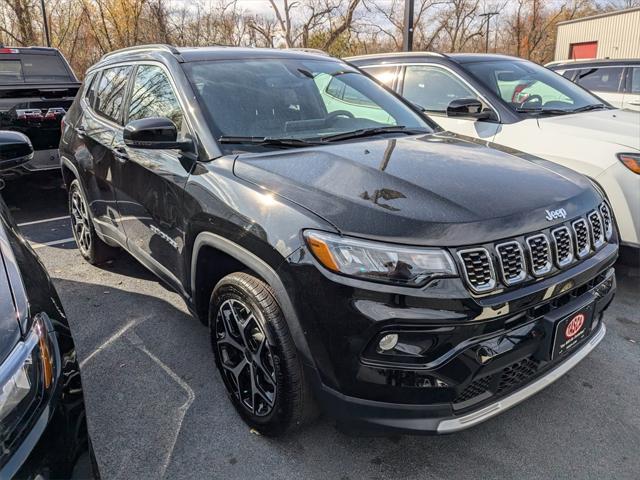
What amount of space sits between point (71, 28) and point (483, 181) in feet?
91.3

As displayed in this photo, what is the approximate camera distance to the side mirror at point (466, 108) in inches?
173

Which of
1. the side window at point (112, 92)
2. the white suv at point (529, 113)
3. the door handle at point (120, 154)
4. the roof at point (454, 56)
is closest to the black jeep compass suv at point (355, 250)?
the door handle at point (120, 154)

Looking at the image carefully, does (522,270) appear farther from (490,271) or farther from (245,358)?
(245,358)

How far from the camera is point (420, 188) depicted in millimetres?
2174

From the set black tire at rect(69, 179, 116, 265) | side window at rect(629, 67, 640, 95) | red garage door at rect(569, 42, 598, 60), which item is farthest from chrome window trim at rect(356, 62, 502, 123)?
red garage door at rect(569, 42, 598, 60)

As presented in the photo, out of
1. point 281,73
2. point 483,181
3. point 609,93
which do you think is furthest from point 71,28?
point 483,181

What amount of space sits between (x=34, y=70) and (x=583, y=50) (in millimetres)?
31891

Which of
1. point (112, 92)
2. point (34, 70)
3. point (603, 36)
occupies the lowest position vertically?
point (112, 92)

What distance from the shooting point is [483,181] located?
7.56ft

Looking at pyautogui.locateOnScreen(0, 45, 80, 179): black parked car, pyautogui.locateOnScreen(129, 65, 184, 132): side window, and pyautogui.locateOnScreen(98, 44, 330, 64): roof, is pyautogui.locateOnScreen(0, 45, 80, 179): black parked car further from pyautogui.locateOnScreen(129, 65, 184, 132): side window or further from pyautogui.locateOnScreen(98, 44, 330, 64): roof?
pyautogui.locateOnScreen(129, 65, 184, 132): side window

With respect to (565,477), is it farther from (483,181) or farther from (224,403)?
(224,403)

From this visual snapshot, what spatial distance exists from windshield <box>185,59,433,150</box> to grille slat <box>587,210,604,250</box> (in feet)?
3.91

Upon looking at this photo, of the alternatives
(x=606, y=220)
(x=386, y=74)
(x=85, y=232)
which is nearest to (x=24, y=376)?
(x=606, y=220)

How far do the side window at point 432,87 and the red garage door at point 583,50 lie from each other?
97.6 ft
